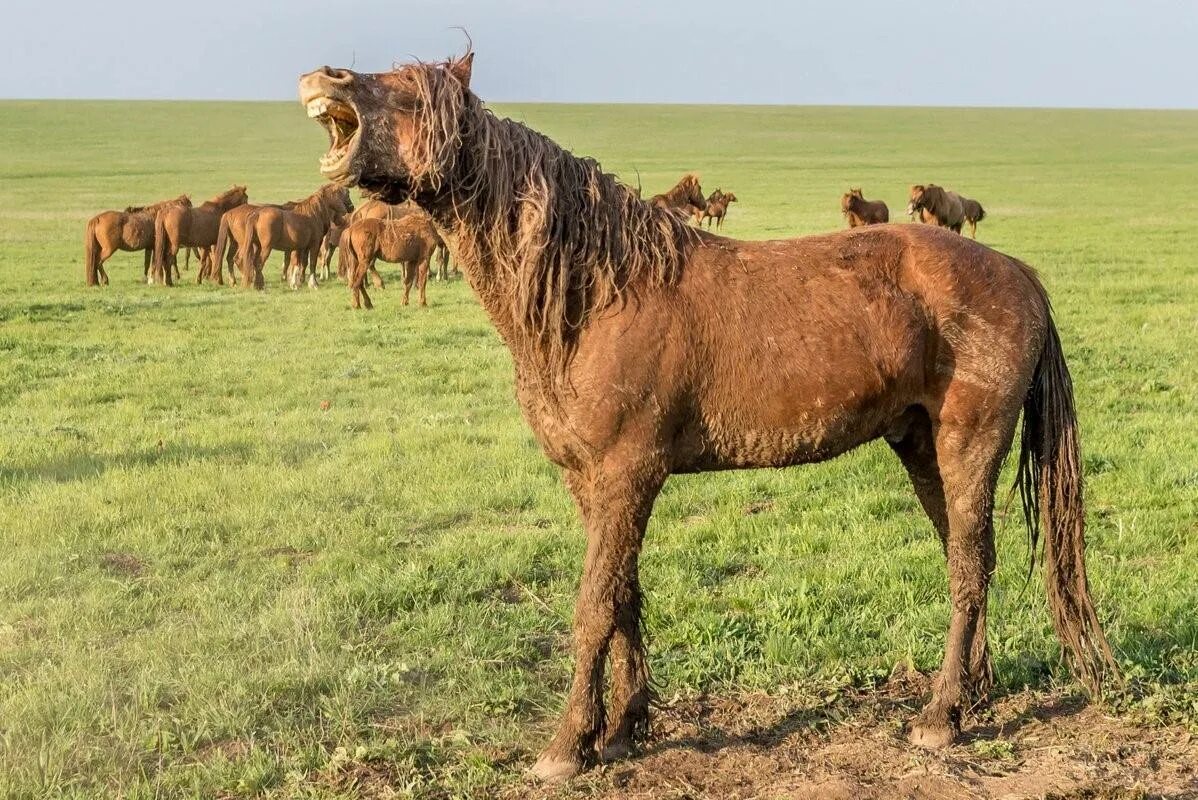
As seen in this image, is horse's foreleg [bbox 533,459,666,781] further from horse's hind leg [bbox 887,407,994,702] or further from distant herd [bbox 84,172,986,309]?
distant herd [bbox 84,172,986,309]

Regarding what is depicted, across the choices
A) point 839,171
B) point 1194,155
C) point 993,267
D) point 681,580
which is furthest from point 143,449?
point 1194,155

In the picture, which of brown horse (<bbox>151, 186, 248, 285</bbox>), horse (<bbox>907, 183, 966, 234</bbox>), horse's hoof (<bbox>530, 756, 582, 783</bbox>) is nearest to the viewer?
horse's hoof (<bbox>530, 756, 582, 783</bbox>)

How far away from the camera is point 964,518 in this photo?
4.18 m

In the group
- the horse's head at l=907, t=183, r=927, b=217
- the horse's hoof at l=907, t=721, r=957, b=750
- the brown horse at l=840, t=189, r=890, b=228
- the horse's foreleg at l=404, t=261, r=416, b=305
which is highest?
the horse's head at l=907, t=183, r=927, b=217

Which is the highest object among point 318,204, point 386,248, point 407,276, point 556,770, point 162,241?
point 318,204

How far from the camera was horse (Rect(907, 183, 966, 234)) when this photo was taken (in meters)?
28.7

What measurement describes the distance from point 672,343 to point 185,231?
854 inches

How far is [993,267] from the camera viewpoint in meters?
4.16

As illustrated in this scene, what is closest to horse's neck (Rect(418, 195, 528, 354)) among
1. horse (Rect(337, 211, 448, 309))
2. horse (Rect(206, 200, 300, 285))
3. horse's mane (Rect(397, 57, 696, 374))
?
horse's mane (Rect(397, 57, 696, 374))

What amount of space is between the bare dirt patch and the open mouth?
84.6 inches

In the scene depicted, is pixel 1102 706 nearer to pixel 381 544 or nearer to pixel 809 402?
pixel 809 402

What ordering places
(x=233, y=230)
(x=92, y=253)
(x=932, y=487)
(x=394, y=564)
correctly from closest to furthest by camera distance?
(x=932, y=487) < (x=394, y=564) < (x=92, y=253) < (x=233, y=230)

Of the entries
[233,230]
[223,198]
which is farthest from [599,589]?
[223,198]

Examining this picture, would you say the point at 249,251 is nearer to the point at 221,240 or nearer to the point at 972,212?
the point at 221,240
